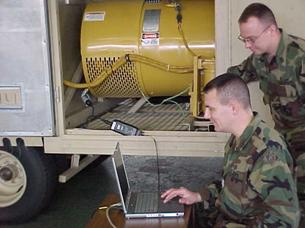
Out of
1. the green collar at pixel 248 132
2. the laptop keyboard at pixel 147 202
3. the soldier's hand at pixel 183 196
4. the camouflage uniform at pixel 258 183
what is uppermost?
the green collar at pixel 248 132

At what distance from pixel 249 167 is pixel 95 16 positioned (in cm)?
211

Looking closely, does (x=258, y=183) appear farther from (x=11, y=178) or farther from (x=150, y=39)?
(x=11, y=178)

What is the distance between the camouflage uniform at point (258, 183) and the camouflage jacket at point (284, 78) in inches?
32.6

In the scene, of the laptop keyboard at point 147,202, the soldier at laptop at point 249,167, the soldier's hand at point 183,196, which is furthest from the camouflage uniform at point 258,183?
the laptop keyboard at point 147,202

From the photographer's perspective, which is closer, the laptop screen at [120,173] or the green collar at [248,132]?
the green collar at [248,132]

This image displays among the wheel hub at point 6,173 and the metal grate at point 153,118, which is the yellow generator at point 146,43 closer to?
the metal grate at point 153,118

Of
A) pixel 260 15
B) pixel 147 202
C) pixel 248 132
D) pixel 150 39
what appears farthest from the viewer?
pixel 150 39

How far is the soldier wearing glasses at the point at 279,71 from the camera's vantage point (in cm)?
259

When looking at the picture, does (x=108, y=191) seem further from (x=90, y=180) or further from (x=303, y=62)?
(x=303, y=62)

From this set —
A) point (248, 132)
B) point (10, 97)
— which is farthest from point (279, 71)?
point (10, 97)

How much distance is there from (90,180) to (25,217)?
1.12 meters

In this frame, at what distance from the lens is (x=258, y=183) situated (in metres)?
1.85

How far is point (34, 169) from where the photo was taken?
142 inches

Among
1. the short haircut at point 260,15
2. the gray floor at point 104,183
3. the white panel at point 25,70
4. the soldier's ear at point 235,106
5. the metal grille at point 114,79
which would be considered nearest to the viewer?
the soldier's ear at point 235,106
